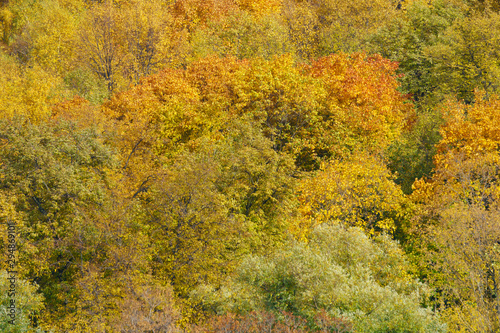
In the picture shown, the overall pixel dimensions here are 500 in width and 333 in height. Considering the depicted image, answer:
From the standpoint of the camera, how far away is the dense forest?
968 inches

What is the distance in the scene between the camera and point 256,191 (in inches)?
1362

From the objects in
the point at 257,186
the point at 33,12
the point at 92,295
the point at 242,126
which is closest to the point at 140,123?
the point at 242,126

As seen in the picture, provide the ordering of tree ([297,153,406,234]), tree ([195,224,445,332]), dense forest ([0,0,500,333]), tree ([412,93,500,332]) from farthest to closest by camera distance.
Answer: tree ([297,153,406,234]), tree ([412,93,500,332]), dense forest ([0,0,500,333]), tree ([195,224,445,332])

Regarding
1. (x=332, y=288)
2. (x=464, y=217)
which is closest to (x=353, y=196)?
(x=464, y=217)

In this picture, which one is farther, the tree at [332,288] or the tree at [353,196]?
the tree at [353,196]

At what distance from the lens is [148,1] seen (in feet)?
214

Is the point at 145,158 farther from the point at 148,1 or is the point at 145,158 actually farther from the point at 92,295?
the point at 148,1

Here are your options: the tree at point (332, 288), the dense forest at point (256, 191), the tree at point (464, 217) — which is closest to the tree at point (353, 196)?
the dense forest at point (256, 191)

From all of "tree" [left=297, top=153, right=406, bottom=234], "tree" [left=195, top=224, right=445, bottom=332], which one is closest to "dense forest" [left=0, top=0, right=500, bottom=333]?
"tree" [left=195, top=224, right=445, bottom=332]

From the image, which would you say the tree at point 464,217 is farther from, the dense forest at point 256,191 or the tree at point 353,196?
the tree at point 353,196

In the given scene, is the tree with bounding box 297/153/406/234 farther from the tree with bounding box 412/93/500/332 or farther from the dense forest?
the tree with bounding box 412/93/500/332

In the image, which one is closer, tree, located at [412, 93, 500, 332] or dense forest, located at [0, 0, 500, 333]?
dense forest, located at [0, 0, 500, 333]

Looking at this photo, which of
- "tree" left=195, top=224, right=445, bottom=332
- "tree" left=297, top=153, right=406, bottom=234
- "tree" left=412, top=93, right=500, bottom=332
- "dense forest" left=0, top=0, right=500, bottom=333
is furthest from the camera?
"tree" left=297, top=153, right=406, bottom=234

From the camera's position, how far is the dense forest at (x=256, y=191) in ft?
80.6
